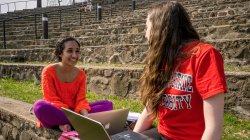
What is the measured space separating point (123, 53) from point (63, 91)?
359cm

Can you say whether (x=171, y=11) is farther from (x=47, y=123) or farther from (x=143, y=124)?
(x=47, y=123)

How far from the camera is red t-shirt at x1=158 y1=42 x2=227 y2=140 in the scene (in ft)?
5.86

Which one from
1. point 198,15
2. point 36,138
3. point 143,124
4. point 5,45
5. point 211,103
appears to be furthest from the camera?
point 5,45

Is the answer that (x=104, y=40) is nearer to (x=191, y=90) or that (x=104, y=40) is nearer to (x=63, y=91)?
(x=63, y=91)

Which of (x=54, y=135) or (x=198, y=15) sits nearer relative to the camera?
(x=54, y=135)

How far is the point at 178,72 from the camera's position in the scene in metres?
1.98

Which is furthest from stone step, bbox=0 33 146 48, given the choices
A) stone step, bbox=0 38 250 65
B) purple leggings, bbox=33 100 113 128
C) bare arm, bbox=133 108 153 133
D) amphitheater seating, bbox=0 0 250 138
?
bare arm, bbox=133 108 153 133

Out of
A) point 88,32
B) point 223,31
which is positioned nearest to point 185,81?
point 223,31

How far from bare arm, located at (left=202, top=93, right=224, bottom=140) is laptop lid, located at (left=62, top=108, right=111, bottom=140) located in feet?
1.78

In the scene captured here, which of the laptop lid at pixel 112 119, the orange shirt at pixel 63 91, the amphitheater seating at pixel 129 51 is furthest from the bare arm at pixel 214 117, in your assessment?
the orange shirt at pixel 63 91

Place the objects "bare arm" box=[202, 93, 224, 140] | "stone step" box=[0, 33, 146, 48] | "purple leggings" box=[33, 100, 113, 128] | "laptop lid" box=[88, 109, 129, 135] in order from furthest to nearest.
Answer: "stone step" box=[0, 33, 146, 48]
"purple leggings" box=[33, 100, 113, 128]
"laptop lid" box=[88, 109, 129, 135]
"bare arm" box=[202, 93, 224, 140]

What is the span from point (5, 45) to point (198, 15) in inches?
278

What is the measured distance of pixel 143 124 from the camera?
237cm

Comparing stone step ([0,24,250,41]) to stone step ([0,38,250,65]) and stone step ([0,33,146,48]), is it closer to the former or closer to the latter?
stone step ([0,33,146,48])
